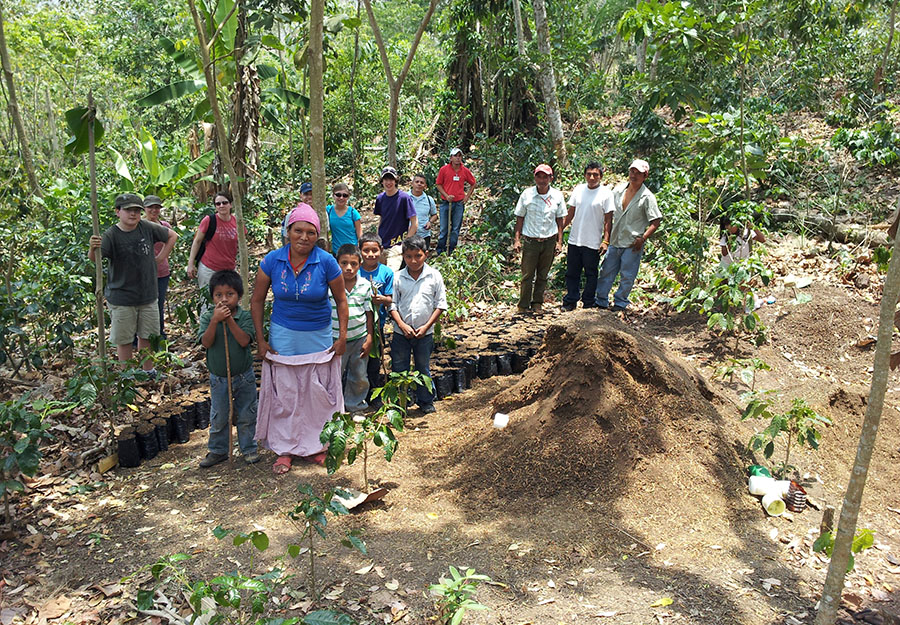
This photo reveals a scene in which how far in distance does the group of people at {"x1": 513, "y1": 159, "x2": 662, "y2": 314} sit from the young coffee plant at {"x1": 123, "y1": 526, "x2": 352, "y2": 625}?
488cm

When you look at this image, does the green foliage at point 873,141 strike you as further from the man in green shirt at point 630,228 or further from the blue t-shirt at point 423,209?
the blue t-shirt at point 423,209

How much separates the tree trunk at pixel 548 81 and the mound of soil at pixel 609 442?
751 centimetres

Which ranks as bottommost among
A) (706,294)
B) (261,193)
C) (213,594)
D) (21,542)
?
(21,542)

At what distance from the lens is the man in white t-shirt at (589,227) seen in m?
7.41

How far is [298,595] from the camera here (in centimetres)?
332

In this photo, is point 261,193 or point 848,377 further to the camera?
point 261,193

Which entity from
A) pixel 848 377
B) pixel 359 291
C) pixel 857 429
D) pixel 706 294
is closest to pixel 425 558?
pixel 359 291

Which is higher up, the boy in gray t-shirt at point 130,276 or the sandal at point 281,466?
the boy in gray t-shirt at point 130,276

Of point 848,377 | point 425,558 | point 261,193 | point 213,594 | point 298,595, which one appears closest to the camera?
point 213,594

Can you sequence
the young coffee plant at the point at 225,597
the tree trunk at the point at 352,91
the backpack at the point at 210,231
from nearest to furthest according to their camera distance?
the young coffee plant at the point at 225,597 < the backpack at the point at 210,231 < the tree trunk at the point at 352,91

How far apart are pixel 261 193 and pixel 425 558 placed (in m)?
9.89

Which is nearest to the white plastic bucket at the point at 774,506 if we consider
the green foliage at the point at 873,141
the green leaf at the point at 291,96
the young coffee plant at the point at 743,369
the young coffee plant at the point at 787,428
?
the young coffee plant at the point at 787,428

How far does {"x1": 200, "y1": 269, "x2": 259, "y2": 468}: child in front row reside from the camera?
4.51 metres

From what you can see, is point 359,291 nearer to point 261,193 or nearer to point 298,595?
point 298,595
